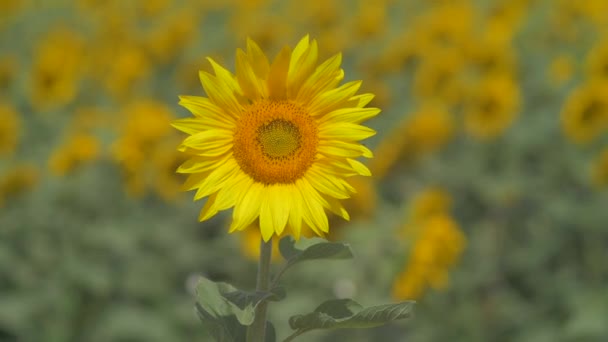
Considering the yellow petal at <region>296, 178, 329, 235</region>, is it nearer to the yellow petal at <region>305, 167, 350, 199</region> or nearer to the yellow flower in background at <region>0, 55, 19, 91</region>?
the yellow petal at <region>305, 167, 350, 199</region>

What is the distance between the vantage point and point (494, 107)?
5262mm

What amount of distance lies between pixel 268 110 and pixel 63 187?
3.06 metres

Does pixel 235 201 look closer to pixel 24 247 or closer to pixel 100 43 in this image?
pixel 24 247

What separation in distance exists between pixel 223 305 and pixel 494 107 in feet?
13.2

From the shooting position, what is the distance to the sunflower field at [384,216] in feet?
12.9

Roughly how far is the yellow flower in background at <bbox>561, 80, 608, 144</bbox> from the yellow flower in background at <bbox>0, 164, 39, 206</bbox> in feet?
8.75

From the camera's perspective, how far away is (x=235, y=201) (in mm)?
1526

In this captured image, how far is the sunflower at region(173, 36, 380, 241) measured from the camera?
1.50 meters

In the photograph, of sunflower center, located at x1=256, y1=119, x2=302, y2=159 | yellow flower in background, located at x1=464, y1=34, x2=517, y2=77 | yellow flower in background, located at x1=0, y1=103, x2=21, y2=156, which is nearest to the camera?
sunflower center, located at x1=256, y1=119, x2=302, y2=159

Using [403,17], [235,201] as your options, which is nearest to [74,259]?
[235,201]

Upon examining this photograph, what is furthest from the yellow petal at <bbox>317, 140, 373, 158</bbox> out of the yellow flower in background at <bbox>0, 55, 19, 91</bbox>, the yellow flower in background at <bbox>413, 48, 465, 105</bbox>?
the yellow flower in background at <bbox>0, 55, 19, 91</bbox>

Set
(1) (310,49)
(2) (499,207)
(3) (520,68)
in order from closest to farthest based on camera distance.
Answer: (1) (310,49) → (2) (499,207) → (3) (520,68)

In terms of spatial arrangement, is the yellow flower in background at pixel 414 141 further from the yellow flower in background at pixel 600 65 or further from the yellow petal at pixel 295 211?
the yellow petal at pixel 295 211

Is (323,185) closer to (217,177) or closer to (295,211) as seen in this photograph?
(295,211)
